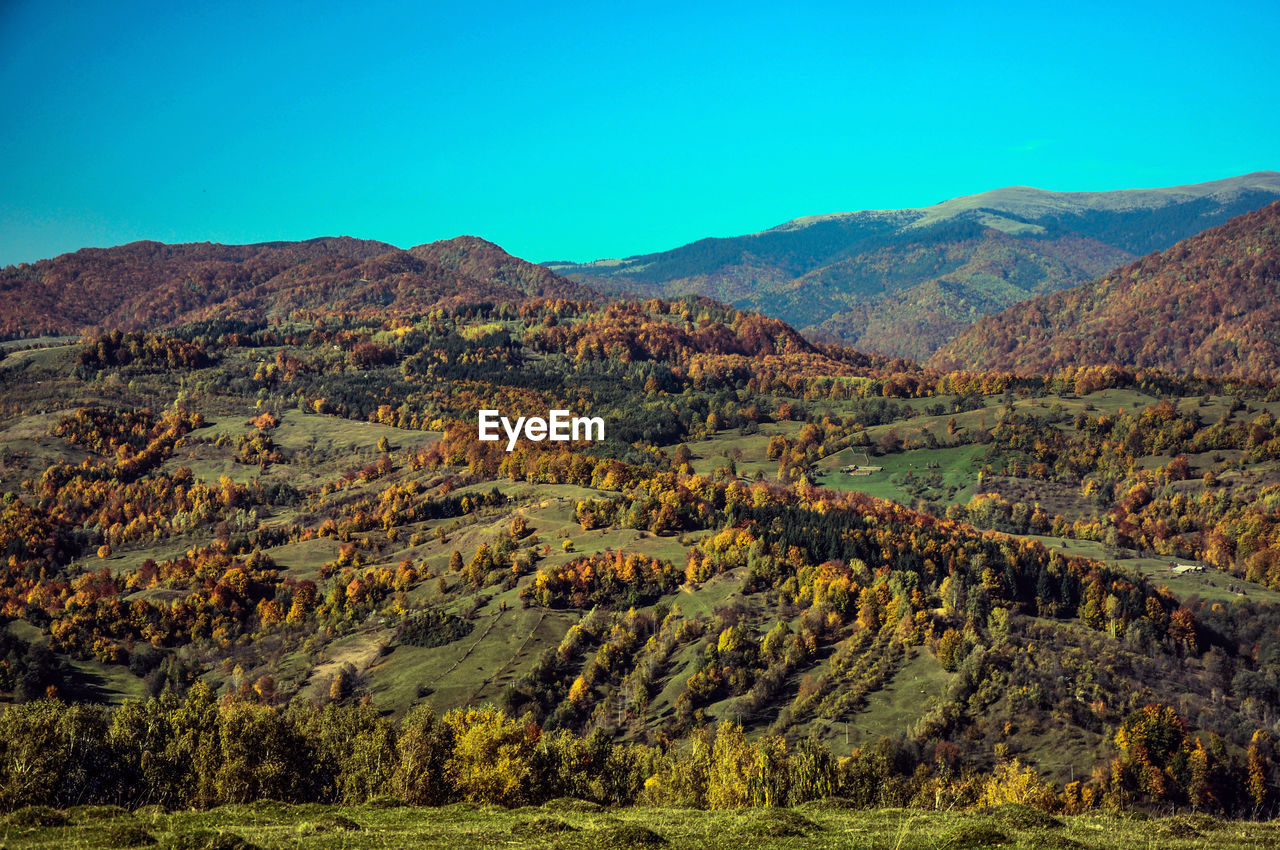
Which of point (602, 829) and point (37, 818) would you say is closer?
point (37, 818)

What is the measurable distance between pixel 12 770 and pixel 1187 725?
174575 millimetres

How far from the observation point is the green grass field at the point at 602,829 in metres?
54.4

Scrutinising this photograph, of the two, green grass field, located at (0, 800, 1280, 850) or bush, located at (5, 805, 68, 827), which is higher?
bush, located at (5, 805, 68, 827)

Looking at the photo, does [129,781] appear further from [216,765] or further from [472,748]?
[472,748]

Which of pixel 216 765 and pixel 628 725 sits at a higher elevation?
pixel 216 765

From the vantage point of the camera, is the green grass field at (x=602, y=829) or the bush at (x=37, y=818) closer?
the green grass field at (x=602, y=829)

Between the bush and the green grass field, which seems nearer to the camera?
the green grass field

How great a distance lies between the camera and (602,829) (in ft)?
192

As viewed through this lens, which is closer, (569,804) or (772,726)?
(569,804)

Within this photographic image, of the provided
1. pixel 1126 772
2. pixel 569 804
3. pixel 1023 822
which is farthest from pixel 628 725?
pixel 1023 822

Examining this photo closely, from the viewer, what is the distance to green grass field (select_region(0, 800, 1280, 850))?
5441cm

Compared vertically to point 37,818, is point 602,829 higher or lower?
lower

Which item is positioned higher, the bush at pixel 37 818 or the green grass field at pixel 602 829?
the bush at pixel 37 818

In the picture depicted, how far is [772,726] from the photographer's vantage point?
6890 inches
